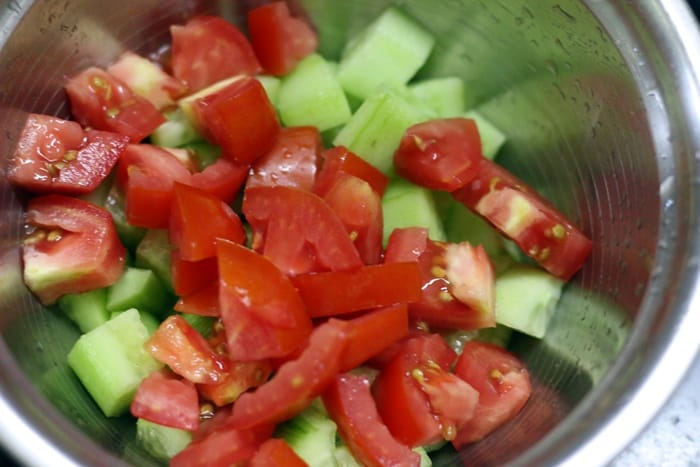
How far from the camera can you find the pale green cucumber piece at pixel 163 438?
1.12 m

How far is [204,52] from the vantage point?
1.40 metres

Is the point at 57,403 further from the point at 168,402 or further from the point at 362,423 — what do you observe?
the point at 362,423

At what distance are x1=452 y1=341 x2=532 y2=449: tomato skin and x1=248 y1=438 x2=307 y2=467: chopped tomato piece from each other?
275 mm

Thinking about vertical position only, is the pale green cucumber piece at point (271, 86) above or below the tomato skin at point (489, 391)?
above

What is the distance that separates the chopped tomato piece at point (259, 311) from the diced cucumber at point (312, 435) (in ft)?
0.37

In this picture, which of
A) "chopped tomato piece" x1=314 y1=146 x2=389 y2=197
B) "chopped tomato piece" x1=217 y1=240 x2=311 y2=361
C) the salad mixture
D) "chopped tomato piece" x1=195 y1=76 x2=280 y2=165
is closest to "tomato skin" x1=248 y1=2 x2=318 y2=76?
the salad mixture

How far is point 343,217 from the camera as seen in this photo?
120cm

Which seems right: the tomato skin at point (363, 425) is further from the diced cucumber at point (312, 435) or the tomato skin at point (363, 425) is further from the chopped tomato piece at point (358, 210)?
the chopped tomato piece at point (358, 210)

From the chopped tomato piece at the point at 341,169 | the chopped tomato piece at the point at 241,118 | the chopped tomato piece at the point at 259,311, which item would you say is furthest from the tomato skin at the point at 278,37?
the chopped tomato piece at the point at 259,311

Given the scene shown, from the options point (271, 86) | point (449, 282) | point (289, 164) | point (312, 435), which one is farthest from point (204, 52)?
point (312, 435)

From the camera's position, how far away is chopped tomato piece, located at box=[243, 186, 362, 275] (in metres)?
1.15

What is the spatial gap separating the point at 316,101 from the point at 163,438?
0.62 metres

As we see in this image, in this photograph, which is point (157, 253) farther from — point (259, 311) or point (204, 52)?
point (204, 52)

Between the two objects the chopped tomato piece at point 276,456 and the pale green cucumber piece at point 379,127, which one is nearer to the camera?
the chopped tomato piece at point 276,456
